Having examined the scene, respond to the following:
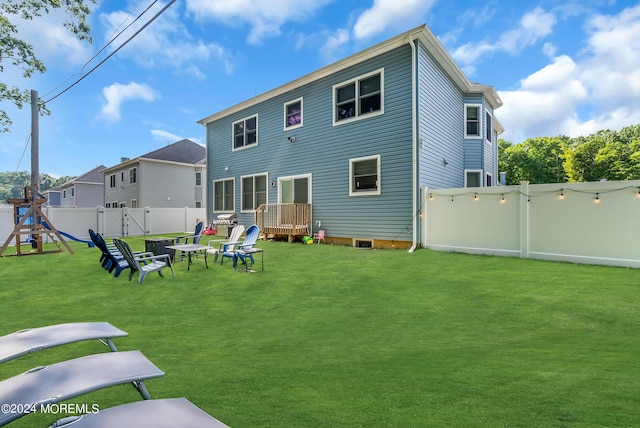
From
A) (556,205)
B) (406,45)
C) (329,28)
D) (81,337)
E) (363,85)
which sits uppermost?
(329,28)

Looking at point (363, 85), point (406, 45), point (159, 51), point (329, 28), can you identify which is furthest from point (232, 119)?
point (406, 45)

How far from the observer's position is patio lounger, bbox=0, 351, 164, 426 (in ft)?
5.16

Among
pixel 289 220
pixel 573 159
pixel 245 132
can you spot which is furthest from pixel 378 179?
pixel 573 159

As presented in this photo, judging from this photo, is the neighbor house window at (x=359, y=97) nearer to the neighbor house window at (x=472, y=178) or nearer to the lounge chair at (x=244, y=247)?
the neighbor house window at (x=472, y=178)

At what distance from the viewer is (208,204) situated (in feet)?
58.3

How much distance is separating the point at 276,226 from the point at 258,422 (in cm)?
1116

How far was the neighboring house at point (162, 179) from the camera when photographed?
24.2 m

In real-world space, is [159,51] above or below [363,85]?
above

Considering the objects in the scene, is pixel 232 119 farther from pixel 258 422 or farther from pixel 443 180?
pixel 258 422

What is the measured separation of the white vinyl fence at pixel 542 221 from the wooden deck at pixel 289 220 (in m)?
4.69

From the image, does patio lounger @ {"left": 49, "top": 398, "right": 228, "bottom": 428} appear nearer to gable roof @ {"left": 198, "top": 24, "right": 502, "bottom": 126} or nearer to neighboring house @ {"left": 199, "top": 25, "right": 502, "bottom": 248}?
neighboring house @ {"left": 199, "top": 25, "right": 502, "bottom": 248}

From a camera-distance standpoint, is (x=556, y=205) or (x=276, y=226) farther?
(x=276, y=226)

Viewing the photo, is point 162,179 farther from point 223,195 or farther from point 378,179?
point 378,179

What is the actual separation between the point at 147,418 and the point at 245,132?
50.7 ft
